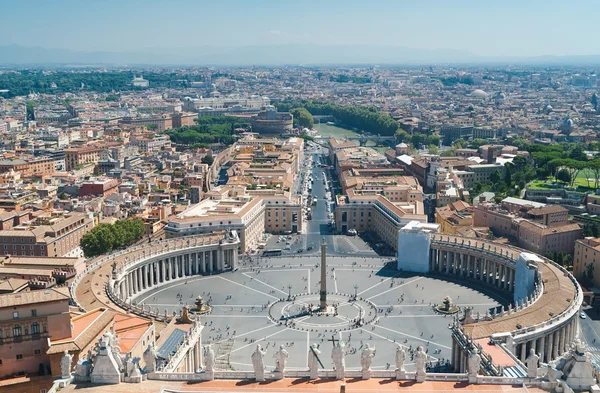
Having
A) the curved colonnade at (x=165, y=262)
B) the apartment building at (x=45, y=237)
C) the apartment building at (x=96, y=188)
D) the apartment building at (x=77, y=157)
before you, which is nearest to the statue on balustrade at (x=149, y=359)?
the curved colonnade at (x=165, y=262)

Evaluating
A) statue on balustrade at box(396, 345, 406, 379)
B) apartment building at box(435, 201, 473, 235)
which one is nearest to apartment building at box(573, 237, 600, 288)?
apartment building at box(435, 201, 473, 235)

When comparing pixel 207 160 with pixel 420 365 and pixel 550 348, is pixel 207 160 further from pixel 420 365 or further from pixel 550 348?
pixel 420 365

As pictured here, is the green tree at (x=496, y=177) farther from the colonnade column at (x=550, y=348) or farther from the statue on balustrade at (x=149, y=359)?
the statue on balustrade at (x=149, y=359)

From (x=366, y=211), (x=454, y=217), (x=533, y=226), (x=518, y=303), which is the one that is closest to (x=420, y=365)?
(x=518, y=303)

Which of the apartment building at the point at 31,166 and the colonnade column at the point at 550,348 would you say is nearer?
the colonnade column at the point at 550,348

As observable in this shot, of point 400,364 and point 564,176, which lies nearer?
point 400,364

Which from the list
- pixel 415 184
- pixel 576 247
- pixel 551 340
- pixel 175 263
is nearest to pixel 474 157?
pixel 415 184

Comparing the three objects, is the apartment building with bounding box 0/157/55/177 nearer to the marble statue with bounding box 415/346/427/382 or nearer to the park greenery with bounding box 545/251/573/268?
the park greenery with bounding box 545/251/573/268
